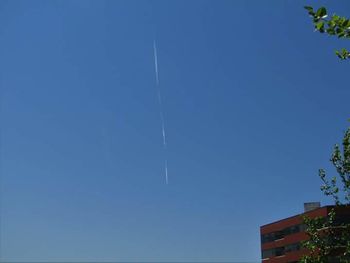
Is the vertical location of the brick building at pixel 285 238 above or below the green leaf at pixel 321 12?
above

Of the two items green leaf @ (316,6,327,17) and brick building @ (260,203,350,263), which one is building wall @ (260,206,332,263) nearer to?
brick building @ (260,203,350,263)

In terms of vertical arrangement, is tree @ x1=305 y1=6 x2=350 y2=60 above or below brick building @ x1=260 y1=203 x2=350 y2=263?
below

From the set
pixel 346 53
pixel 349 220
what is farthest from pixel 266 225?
pixel 346 53

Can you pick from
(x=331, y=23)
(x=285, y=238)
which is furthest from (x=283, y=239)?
(x=331, y=23)

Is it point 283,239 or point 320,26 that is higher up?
point 283,239

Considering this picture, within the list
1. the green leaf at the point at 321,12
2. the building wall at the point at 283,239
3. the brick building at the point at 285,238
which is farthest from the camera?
the building wall at the point at 283,239

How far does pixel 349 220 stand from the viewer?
78500 millimetres

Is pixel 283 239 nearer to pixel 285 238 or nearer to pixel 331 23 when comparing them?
pixel 285 238

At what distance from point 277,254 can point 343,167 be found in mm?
79537

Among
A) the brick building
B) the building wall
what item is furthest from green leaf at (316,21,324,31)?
the building wall

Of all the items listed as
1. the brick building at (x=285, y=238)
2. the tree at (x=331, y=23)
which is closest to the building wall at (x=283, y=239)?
the brick building at (x=285, y=238)

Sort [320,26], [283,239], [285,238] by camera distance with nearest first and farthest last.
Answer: [320,26], [285,238], [283,239]

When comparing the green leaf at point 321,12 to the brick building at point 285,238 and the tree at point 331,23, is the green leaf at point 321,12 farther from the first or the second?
the brick building at point 285,238

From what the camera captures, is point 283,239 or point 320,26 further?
point 283,239
